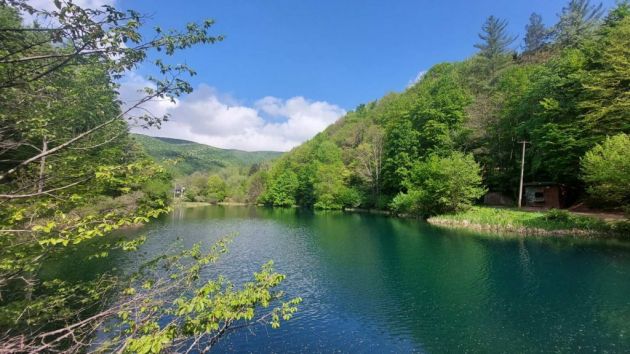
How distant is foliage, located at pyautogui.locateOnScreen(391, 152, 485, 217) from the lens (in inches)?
1422

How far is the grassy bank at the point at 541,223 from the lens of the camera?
2409 cm

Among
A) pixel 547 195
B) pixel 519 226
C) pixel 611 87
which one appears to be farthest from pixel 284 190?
pixel 611 87

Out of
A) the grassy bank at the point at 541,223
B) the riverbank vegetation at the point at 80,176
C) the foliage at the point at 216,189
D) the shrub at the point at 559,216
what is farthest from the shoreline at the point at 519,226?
the foliage at the point at 216,189

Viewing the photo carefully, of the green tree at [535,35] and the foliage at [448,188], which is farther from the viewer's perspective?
the green tree at [535,35]

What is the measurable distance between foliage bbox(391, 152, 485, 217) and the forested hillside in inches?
4.8

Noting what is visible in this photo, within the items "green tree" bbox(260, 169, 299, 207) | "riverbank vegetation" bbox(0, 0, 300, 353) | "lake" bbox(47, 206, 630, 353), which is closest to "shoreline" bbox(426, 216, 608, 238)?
"lake" bbox(47, 206, 630, 353)

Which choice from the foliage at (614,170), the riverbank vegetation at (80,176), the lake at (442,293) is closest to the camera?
the riverbank vegetation at (80,176)

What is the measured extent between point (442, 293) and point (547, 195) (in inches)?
1152

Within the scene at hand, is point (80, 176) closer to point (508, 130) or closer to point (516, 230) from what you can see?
point (516, 230)

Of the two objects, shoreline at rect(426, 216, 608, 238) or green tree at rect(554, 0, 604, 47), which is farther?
green tree at rect(554, 0, 604, 47)

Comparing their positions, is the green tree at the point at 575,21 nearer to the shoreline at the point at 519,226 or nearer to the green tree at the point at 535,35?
the green tree at the point at 535,35

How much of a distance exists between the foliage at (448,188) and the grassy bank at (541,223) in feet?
8.49

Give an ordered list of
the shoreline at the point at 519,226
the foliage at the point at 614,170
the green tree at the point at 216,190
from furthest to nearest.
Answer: the green tree at the point at 216,190
the shoreline at the point at 519,226
the foliage at the point at 614,170

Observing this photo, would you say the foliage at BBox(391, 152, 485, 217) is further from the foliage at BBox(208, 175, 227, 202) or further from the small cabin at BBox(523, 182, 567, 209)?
the foliage at BBox(208, 175, 227, 202)
